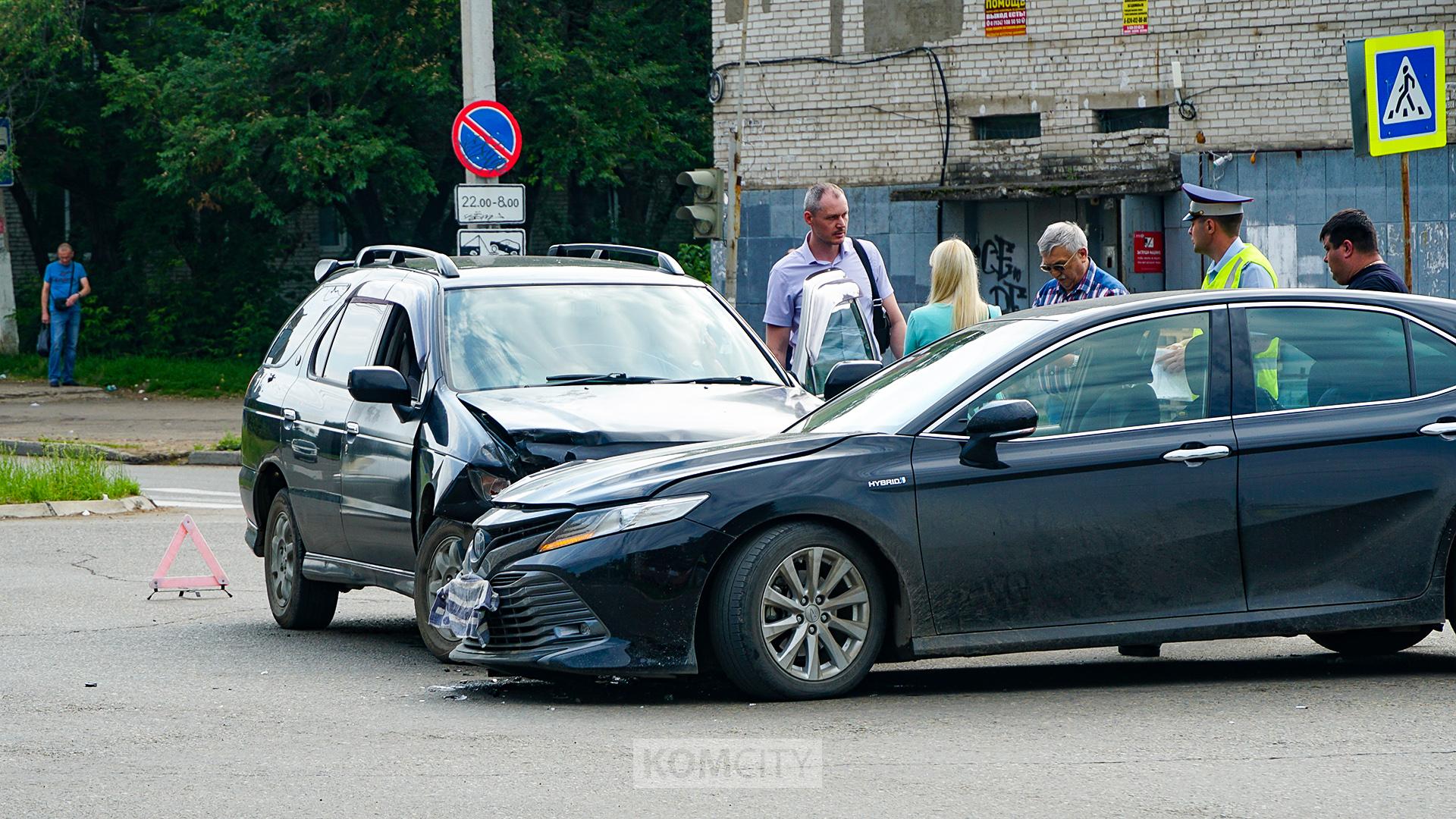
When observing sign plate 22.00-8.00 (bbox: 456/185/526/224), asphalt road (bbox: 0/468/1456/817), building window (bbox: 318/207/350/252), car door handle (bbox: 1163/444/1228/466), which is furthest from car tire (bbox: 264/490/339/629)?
building window (bbox: 318/207/350/252)

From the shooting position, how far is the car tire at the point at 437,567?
750cm

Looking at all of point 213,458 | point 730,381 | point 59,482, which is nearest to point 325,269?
point 730,381

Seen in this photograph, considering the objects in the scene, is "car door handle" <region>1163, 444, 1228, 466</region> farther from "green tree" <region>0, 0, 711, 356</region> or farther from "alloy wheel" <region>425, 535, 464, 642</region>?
"green tree" <region>0, 0, 711, 356</region>

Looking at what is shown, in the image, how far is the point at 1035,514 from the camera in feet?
22.4

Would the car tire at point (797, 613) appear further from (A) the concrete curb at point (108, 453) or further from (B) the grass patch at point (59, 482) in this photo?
(A) the concrete curb at point (108, 453)

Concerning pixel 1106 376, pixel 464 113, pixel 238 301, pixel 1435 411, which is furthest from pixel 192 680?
pixel 238 301

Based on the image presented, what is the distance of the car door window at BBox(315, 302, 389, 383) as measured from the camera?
30.3ft

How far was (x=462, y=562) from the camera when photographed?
725cm

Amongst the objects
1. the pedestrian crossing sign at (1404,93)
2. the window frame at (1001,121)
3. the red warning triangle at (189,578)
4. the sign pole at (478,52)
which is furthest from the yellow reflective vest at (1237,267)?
the window frame at (1001,121)

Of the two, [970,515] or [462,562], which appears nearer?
[970,515]

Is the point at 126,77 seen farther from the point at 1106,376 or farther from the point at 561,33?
the point at 1106,376

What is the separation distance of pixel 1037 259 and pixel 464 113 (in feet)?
26.8
